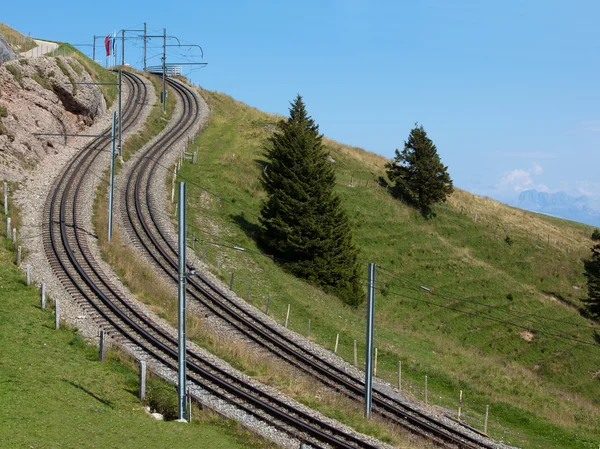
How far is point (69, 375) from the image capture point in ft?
65.1

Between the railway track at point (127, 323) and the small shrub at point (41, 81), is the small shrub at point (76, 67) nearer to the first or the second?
the small shrub at point (41, 81)

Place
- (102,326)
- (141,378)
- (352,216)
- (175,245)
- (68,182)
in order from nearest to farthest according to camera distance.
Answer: (141,378) → (102,326) → (175,245) → (68,182) → (352,216)

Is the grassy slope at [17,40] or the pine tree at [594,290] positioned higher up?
the grassy slope at [17,40]

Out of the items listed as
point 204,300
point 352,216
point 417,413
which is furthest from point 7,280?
point 352,216

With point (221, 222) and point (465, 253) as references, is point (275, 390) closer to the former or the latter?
point (221, 222)

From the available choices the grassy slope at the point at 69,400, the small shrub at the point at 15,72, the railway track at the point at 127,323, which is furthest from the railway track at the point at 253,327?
the small shrub at the point at 15,72

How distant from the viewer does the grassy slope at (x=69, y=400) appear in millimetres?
15453

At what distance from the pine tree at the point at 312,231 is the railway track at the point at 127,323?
42.9ft

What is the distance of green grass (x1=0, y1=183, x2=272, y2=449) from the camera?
15.5 m

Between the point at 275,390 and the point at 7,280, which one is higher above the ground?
the point at 7,280

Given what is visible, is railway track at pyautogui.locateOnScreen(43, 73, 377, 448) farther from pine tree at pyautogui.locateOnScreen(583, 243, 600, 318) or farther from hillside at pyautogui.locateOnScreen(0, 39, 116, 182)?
pine tree at pyautogui.locateOnScreen(583, 243, 600, 318)

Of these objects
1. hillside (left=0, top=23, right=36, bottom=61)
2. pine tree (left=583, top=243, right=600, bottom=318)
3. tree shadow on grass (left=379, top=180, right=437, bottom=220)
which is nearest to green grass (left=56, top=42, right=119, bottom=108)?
hillside (left=0, top=23, right=36, bottom=61)

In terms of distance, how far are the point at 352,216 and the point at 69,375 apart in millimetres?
39197

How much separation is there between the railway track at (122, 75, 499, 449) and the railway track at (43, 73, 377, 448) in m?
3.68
